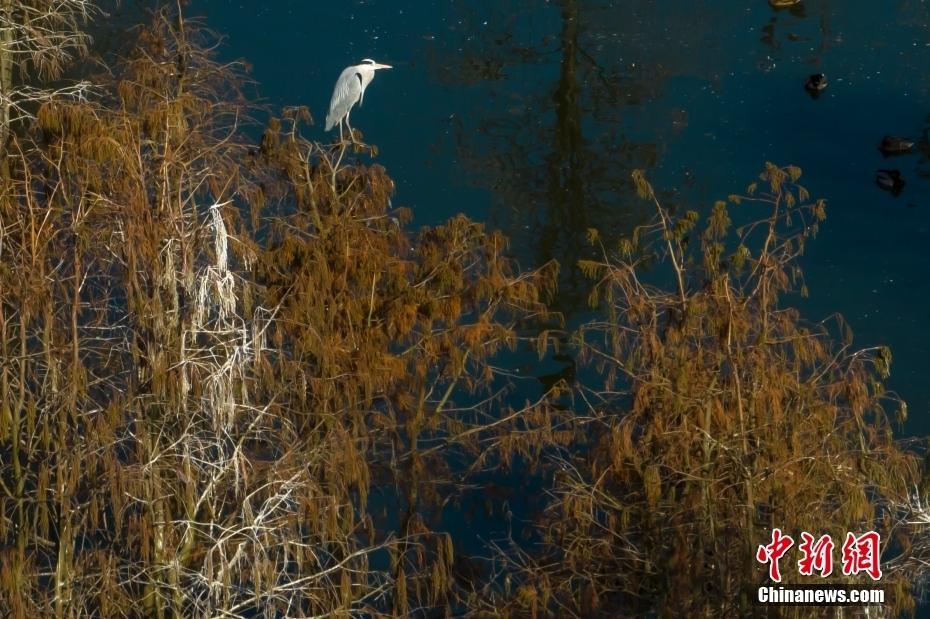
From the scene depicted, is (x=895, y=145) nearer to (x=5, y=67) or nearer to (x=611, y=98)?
(x=611, y=98)

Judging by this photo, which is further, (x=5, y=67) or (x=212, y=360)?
(x=5, y=67)

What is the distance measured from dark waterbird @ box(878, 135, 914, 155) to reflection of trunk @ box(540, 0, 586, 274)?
3.16 meters

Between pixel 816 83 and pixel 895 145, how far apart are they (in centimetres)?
110

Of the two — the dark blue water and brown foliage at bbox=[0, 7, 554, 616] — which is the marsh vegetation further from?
the dark blue water

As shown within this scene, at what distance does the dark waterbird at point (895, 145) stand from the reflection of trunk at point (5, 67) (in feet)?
33.5

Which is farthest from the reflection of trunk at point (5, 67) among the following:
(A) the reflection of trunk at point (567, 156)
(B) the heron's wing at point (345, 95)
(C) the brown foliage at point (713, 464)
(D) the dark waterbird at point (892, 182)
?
(D) the dark waterbird at point (892, 182)

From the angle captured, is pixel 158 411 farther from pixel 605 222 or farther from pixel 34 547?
pixel 605 222

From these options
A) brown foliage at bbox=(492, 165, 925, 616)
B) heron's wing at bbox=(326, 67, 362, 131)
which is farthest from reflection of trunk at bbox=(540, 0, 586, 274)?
brown foliage at bbox=(492, 165, 925, 616)

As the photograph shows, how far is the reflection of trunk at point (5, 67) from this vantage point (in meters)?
10.7

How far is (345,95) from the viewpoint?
45.8ft

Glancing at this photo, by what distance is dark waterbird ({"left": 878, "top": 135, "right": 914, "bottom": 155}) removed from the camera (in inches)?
746

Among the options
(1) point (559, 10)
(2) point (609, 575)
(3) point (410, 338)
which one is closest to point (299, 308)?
(3) point (410, 338)

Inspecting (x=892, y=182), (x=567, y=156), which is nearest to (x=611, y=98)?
(x=567, y=156)

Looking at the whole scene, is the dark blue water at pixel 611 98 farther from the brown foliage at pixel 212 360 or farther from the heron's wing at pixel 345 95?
the brown foliage at pixel 212 360
